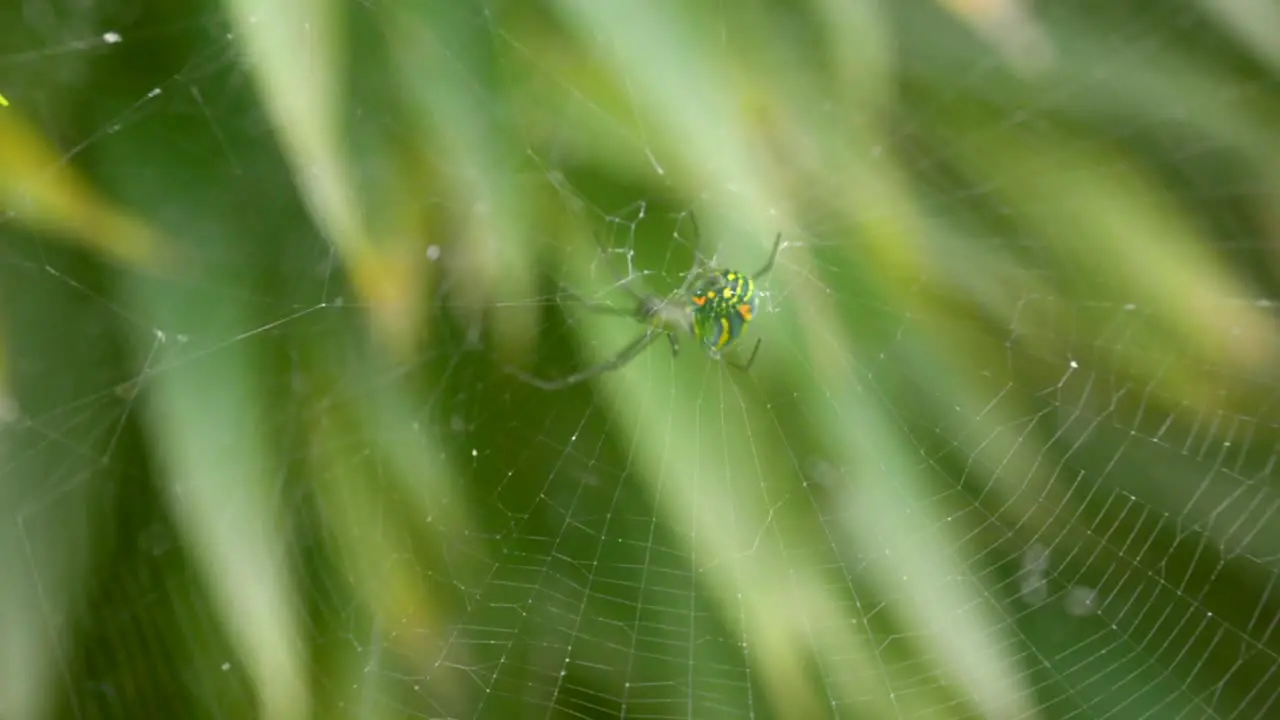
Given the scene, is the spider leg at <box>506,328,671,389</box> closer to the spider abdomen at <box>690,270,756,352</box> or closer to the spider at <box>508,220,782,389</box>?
the spider at <box>508,220,782,389</box>

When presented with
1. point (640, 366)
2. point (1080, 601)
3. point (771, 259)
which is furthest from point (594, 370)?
point (1080, 601)

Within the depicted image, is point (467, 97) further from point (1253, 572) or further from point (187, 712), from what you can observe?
point (1253, 572)

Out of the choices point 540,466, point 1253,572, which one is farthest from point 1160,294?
point 540,466

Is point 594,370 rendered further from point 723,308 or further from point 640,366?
point 723,308

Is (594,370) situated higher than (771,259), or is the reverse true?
(771,259)

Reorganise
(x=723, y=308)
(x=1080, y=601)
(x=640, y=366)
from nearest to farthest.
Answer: (x=640, y=366)
(x=1080, y=601)
(x=723, y=308)

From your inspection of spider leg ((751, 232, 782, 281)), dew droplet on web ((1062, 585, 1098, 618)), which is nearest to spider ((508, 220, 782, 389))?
spider leg ((751, 232, 782, 281))
